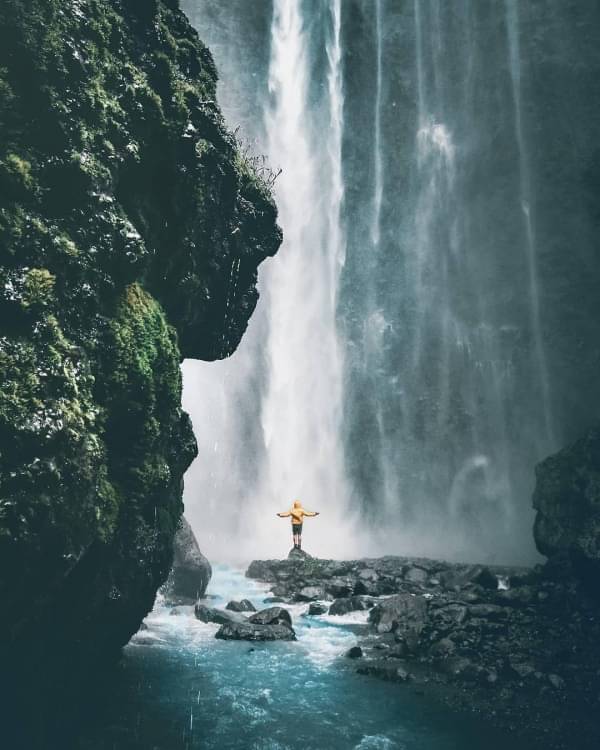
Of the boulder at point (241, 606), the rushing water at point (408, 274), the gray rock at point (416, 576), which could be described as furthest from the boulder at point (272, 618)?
the rushing water at point (408, 274)

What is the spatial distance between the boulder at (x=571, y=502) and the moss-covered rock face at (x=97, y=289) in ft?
48.8

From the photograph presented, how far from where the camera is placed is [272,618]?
1656 cm

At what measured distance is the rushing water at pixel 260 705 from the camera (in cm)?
980

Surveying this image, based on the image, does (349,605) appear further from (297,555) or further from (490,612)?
(297,555)

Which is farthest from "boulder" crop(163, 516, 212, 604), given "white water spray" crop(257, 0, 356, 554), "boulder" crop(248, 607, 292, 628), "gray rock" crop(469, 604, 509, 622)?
"white water spray" crop(257, 0, 356, 554)

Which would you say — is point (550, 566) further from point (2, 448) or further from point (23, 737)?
point (2, 448)

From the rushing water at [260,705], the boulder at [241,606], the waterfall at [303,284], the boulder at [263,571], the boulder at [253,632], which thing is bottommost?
the rushing water at [260,705]

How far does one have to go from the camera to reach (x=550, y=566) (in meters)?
21.4

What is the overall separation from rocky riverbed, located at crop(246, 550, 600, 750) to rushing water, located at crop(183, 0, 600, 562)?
14.0 m

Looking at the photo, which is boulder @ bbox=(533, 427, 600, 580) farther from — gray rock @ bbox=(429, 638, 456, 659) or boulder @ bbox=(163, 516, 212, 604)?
boulder @ bbox=(163, 516, 212, 604)

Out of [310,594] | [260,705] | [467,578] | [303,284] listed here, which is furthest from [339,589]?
[303,284]

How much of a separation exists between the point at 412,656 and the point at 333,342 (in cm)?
3322

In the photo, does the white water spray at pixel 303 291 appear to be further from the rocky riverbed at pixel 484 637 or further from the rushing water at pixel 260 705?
the rushing water at pixel 260 705

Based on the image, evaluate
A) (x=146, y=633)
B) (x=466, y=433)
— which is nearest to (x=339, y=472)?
(x=466, y=433)
